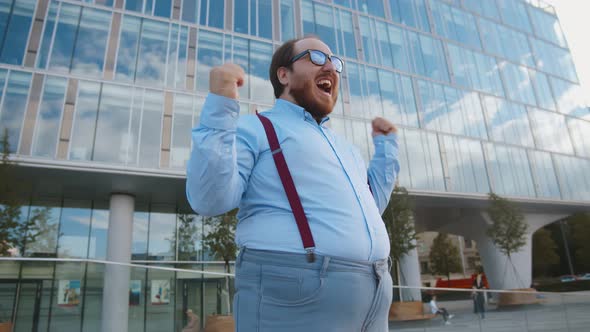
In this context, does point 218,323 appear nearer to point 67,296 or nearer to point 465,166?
point 67,296

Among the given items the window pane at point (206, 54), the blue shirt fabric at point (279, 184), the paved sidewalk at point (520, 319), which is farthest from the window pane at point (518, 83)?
the blue shirt fabric at point (279, 184)

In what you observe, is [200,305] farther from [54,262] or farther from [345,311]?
[345,311]

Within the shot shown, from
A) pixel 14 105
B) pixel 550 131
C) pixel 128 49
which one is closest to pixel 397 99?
pixel 550 131

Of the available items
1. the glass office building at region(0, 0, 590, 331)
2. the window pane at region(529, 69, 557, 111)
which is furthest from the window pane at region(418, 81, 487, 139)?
the window pane at region(529, 69, 557, 111)

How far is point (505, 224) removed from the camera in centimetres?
2241

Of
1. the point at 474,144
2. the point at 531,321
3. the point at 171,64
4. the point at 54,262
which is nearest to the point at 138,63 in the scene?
the point at 171,64

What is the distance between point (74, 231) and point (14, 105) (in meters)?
5.90

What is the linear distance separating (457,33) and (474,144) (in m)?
8.70

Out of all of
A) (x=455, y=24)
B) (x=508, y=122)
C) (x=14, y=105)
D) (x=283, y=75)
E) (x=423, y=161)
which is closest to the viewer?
(x=283, y=75)

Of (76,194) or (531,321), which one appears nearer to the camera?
(531,321)

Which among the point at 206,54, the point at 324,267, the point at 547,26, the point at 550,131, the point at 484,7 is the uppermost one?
the point at 547,26

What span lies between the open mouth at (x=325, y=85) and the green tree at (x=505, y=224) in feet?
76.1

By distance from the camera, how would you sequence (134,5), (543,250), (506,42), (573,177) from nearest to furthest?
(134,5) < (573,177) < (506,42) < (543,250)

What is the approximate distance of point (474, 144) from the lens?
24078mm
